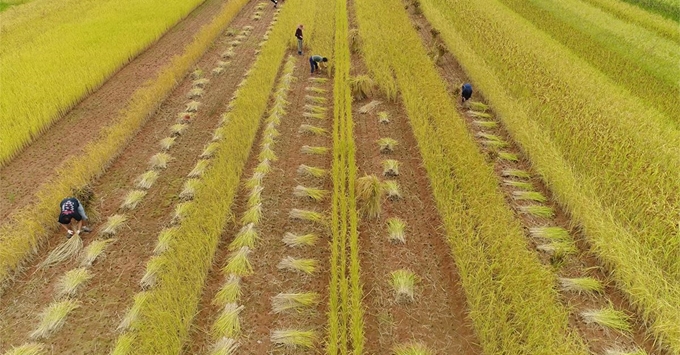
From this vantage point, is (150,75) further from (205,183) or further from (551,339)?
(551,339)

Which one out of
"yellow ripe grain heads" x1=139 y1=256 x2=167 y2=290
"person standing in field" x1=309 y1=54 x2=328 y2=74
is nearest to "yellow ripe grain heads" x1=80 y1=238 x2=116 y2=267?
"yellow ripe grain heads" x1=139 y1=256 x2=167 y2=290

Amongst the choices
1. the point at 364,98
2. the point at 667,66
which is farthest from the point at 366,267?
the point at 667,66

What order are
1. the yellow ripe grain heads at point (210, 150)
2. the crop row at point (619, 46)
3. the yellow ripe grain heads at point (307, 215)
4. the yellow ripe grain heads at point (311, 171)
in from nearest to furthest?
1. the yellow ripe grain heads at point (307, 215)
2. the yellow ripe grain heads at point (311, 171)
3. the yellow ripe grain heads at point (210, 150)
4. the crop row at point (619, 46)

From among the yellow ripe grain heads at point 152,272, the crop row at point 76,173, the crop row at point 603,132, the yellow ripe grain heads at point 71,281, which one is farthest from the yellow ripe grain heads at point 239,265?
the crop row at point 603,132

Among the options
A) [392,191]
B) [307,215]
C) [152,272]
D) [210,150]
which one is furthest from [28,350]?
[392,191]

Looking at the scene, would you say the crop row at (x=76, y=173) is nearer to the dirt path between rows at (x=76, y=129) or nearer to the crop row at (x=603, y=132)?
the dirt path between rows at (x=76, y=129)

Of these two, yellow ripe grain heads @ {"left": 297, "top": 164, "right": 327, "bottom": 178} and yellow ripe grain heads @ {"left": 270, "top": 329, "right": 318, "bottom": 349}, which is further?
→ yellow ripe grain heads @ {"left": 297, "top": 164, "right": 327, "bottom": 178}

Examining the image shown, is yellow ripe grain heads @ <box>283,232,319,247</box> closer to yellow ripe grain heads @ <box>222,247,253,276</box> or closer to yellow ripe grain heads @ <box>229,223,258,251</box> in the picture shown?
yellow ripe grain heads @ <box>229,223,258,251</box>
